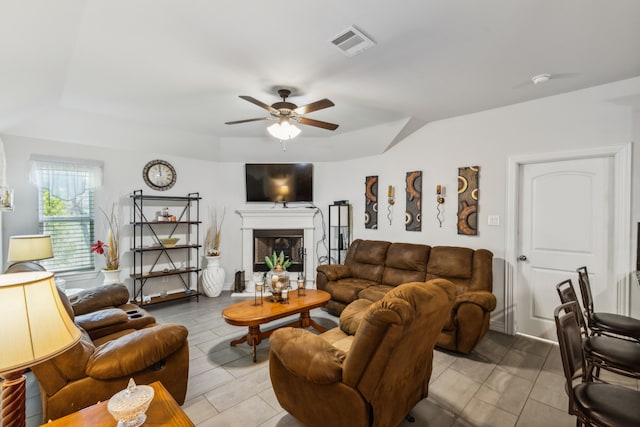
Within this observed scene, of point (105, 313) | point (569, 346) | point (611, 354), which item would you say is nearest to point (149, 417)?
point (105, 313)

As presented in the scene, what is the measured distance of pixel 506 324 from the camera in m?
3.57

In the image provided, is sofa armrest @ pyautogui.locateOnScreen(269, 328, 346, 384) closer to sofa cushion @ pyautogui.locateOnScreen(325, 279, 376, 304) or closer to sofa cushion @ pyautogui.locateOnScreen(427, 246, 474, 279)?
sofa cushion @ pyautogui.locateOnScreen(325, 279, 376, 304)

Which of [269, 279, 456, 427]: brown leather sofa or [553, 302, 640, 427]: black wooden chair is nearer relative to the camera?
[553, 302, 640, 427]: black wooden chair

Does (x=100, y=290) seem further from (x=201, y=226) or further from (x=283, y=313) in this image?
(x=201, y=226)

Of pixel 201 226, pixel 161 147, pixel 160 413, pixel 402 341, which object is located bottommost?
pixel 160 413

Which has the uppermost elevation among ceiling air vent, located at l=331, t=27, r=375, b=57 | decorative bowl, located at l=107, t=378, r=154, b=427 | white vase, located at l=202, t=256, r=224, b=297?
ceiling air vent, located at l=331, t=27, r=375, b=57

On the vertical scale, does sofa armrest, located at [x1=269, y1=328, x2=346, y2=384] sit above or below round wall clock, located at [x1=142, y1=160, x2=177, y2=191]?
below

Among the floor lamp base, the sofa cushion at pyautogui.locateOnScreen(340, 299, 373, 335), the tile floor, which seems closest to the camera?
the floor lamp base

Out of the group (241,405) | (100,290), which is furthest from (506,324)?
(100,290)

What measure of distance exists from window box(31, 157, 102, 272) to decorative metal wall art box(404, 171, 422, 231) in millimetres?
4546

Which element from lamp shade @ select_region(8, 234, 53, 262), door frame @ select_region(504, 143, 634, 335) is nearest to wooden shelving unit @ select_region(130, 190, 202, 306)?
lamp shade @ select_region(8, 234, 53, 262)

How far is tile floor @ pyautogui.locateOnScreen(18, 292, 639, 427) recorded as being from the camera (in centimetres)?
208

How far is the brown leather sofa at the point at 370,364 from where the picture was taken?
151 cm

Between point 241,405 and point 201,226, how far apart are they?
370cm
